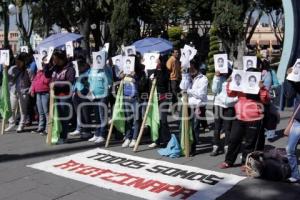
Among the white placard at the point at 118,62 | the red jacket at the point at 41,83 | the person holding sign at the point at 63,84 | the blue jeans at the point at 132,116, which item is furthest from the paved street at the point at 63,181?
the white placard at the point at 118,62

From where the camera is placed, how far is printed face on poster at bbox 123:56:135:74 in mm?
8680

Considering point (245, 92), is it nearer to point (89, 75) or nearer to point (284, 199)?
point (284, 199)

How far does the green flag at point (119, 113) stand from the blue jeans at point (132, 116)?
7cm

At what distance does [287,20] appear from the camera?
11.5 metres

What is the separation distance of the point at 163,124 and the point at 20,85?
3413 mm

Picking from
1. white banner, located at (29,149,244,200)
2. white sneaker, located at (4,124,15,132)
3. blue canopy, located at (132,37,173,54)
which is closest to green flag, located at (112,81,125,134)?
white banner, located at (29,149,244,200)

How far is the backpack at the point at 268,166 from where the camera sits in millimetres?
6811

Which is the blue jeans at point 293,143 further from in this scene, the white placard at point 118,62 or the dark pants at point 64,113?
the dark pants at point 64,113

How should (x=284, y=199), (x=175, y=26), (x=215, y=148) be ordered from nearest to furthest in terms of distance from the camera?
1. (x=284, y=199)
2. (x=215, y=148)
3. (x=175, y=26)

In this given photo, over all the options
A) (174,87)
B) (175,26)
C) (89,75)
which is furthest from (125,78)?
(175,26)

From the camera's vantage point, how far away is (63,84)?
30.5 feet

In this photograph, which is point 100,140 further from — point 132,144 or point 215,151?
point 215,151

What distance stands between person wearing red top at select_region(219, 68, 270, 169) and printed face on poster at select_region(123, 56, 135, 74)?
195 cm

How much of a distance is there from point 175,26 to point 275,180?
1423 inches
